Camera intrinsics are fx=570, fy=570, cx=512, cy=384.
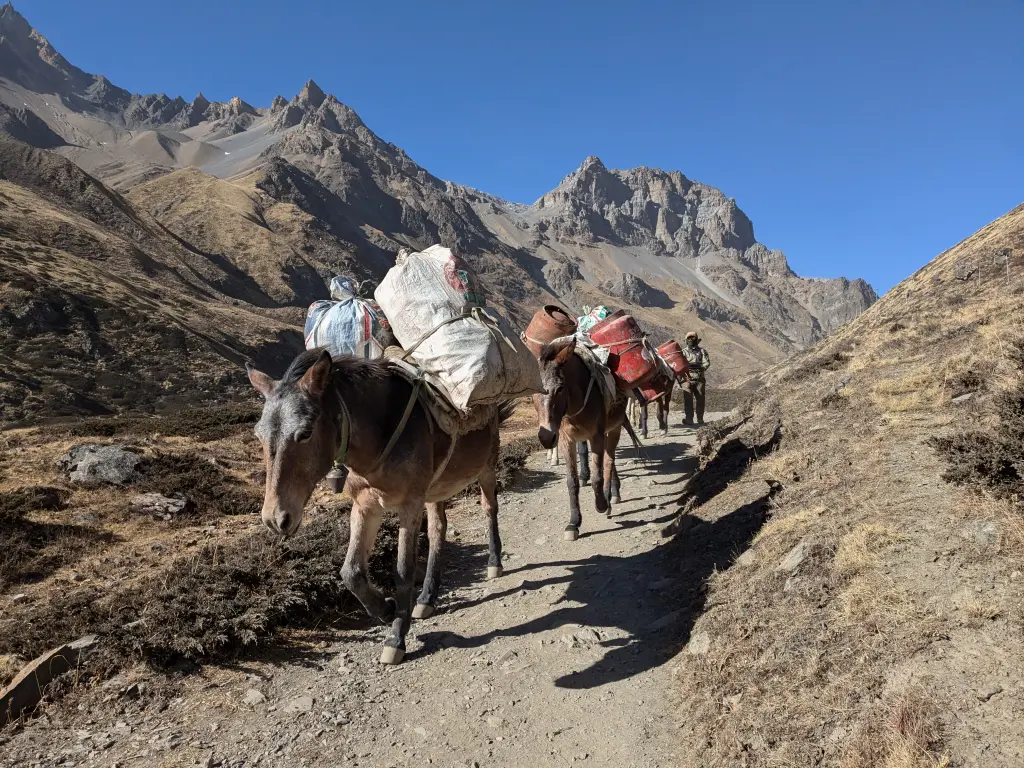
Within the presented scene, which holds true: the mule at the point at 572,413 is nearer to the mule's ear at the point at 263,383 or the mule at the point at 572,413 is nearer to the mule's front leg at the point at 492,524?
the mule's front leg at the point at 492,524

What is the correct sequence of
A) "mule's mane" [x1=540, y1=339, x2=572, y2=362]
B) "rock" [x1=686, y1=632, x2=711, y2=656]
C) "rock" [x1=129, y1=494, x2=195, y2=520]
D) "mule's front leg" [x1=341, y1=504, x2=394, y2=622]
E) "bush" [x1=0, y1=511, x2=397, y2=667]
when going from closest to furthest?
1. "rock" [x1=686, y1=632, x2=711, y2=656]
2. "mule's front leg" [x1=341, y1=504, x2=394, y2=622]
3. "bush" [x1=0, y1=511, x2=397, y2=667]
4. "mule's mane" [x1=540, y1=339, x2=572, y2=362]
5. "rock" [x1=129, y1=494, x2=195, y2=520]

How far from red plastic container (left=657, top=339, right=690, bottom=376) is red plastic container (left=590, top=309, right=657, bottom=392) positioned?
17.5ft

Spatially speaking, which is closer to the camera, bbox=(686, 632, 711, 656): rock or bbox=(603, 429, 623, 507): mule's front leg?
bbox=(686, 632, 711, 656): rock

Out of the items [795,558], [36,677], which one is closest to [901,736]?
[795,558]

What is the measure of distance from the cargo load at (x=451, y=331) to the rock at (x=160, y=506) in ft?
21.4

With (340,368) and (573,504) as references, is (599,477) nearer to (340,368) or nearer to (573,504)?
(573,504)

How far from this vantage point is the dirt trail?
404cm

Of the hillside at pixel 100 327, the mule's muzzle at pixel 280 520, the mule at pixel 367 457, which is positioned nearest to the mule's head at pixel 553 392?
the mule at pixel 367 457

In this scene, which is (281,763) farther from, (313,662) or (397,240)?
(397,240)

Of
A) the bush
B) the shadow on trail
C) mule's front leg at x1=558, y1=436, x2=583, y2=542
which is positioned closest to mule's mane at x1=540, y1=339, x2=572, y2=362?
mule's front leg at x1=558, y1=436, x2=583, y2=542

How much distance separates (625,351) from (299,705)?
28.5 ft

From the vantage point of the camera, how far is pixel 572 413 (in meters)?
8.62

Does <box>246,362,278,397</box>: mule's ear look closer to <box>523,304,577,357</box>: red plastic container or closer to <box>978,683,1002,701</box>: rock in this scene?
<box>978,683,1002,701</box>: rock

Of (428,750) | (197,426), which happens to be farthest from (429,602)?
(197,426)
